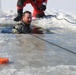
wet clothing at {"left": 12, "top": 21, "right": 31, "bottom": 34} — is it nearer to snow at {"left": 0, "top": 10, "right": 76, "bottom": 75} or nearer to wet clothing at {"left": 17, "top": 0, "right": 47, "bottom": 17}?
snow at {"left": 0, "top": 10, "right": 76, "bottom": 75}

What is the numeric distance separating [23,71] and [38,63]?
0.40m

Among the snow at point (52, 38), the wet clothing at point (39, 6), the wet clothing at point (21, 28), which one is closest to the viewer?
the snow at point (52, 38)

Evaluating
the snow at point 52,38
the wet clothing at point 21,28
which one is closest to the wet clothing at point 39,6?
the snow at point 52,38

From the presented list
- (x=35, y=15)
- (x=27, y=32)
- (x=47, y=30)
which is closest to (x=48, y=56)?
(x=27, y=32)

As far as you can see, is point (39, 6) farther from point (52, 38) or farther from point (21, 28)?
point (52, 38)

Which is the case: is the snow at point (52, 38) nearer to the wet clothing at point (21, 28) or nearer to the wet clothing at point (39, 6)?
the wet clothing at point (21, 28)

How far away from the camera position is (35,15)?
8664 mm

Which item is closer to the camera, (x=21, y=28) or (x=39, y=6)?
(x=21, y=28)

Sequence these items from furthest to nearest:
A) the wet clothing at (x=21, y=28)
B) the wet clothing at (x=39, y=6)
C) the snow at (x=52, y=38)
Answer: the wet clothing at (x=39, y=6)
the wet clothing at (x=21, y=28)
the snow at (x=52, y=38)

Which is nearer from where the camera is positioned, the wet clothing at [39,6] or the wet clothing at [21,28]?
the wet clothing at [21,28]

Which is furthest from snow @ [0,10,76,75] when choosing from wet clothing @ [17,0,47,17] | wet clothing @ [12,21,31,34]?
wet clothing @ [17,0,47,17]

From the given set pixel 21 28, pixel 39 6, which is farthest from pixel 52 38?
pixel 39 6

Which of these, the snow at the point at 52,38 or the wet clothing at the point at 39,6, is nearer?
the snow at the point at 52,38

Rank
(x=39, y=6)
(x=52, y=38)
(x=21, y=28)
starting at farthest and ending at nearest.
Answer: (x=39, y=6), (x=21, y=28), (x=52, y=38)
